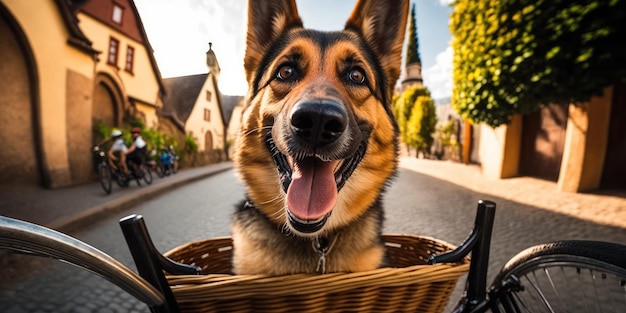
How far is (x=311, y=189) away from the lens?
1361 millimetres

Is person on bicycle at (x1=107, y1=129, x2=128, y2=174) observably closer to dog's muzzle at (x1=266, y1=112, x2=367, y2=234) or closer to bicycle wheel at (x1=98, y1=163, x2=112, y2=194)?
bicycle wheel at (x1=98, y1=163, x2=112, y2=194)

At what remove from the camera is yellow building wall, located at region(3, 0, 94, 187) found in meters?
7.14

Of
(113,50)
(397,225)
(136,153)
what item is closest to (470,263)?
(397,225)

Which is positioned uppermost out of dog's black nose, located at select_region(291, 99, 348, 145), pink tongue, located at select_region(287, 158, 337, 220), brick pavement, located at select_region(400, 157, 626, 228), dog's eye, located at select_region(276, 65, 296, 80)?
dog's eye, located at select_region(276, 65, 296, 80)

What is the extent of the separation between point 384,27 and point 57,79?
959cm

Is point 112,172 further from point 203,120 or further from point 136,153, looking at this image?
point 203,120

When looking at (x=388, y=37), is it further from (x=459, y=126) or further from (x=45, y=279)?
(x=459, y=126)

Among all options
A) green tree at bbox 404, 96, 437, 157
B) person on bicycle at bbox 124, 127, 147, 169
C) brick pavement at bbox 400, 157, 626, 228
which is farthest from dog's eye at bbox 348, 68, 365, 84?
green tree at bbox 404, 96, 437, 157

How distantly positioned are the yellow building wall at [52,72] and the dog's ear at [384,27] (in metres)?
8.45

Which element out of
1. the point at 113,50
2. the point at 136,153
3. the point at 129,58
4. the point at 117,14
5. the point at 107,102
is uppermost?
the point at 117,14

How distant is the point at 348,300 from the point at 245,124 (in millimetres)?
1141

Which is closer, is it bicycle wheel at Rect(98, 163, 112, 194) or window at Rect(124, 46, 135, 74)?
bicycle wheel at Rect(98, 163, 112, 194)

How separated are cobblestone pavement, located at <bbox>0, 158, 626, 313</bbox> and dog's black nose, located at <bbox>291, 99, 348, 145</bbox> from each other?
2.64 ft

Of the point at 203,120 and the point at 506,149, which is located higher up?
the point at 203,120
